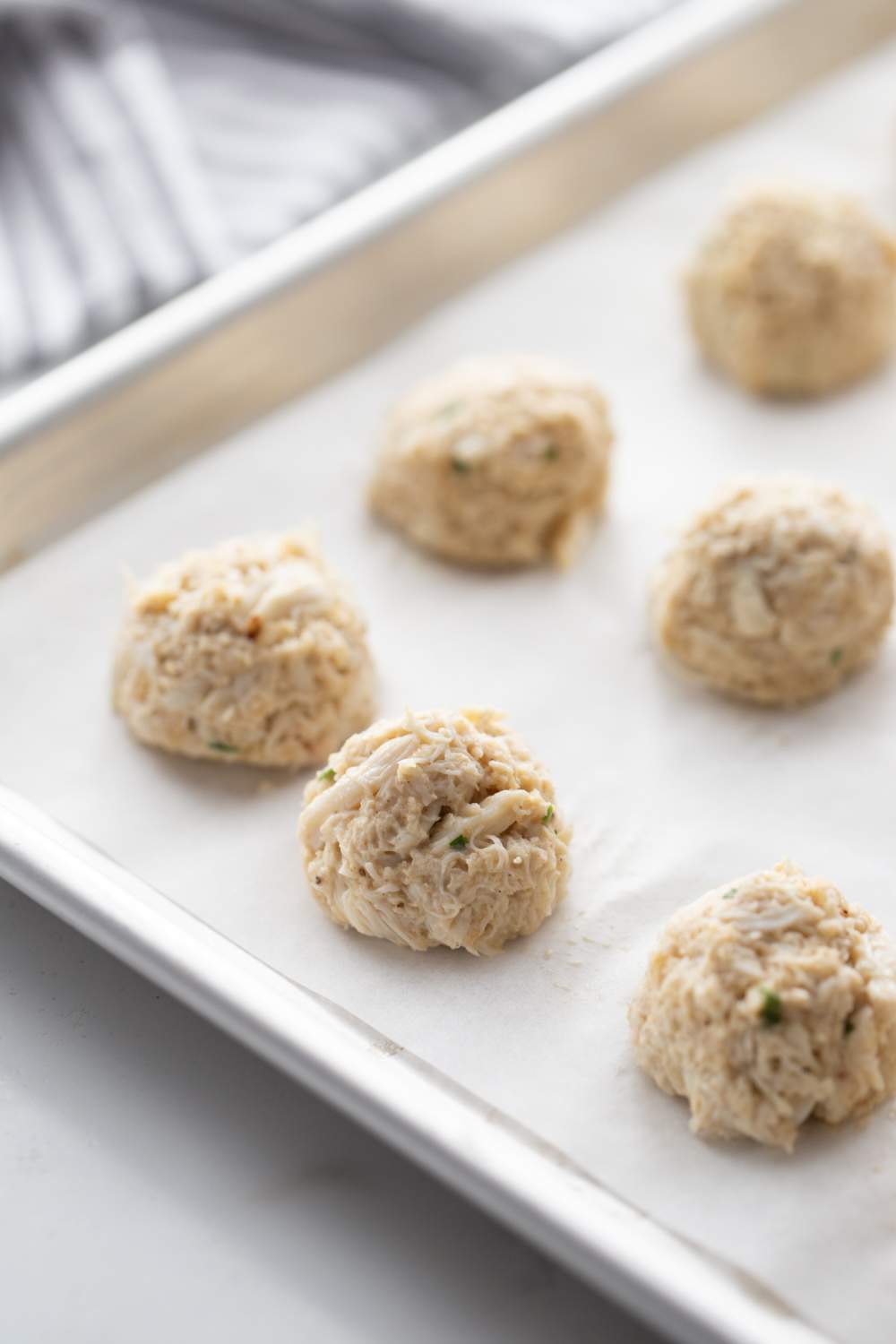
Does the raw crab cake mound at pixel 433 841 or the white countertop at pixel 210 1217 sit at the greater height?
the raw crab cake mound at pixel 433 841

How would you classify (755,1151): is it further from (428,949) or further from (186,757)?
(186,757)

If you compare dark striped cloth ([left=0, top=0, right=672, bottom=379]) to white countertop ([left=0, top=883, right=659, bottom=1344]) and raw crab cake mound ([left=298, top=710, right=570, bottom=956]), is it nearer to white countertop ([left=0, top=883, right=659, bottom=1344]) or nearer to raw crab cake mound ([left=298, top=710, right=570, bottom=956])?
raw crab cake mound ([left=298, top=710, right=570, bottom=956])

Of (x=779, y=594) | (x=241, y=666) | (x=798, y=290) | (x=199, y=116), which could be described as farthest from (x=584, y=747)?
(x=199, y=116)

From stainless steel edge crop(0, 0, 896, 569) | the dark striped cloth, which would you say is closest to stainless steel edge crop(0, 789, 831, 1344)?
stainless steel edge crop(0, 0, 896, 569)

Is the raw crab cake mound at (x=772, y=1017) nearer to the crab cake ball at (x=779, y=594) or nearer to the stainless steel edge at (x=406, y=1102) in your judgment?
the stainless steel edge at (x=406, y=1102)

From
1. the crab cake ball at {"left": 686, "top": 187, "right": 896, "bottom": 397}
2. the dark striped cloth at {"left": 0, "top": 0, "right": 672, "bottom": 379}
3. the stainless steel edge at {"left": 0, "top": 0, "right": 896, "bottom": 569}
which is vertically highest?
the dark striped cloth at {"left": 0, "top": 0, "right": 672, "bottom": 379}

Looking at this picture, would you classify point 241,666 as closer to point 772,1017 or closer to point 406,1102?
point 406,1102

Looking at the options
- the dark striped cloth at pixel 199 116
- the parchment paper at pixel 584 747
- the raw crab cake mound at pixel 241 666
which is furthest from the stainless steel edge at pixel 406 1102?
the dark striped cloth at pixel 199 116
